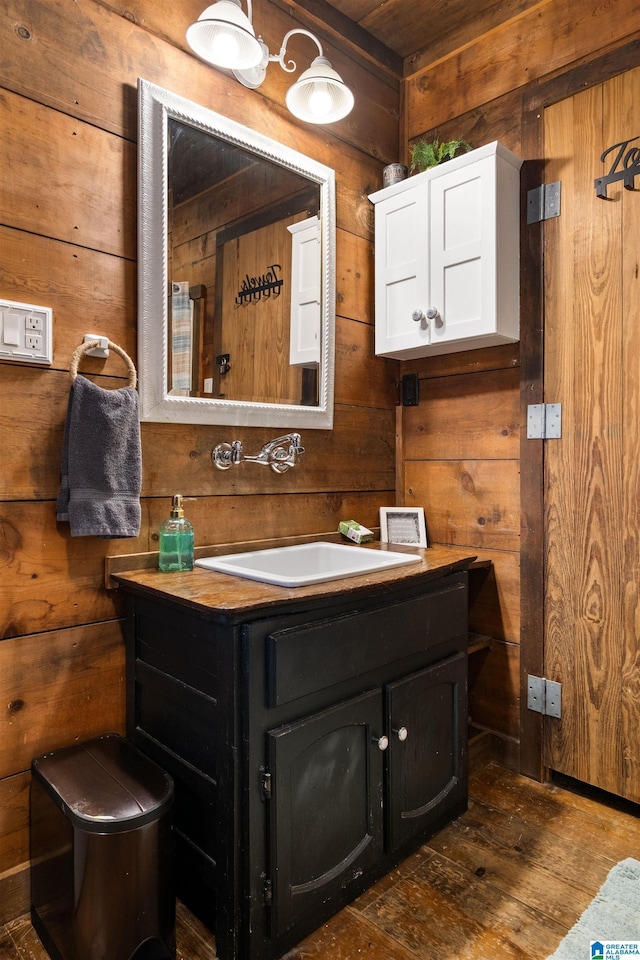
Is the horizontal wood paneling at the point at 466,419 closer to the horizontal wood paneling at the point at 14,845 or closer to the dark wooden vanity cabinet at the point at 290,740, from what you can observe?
the dark wooden vanity cabinet at the point at 290,740

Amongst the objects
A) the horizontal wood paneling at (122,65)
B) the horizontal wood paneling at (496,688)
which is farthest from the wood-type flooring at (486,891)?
the horizontal wood paneling at (122,65)

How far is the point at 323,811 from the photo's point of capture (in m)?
1.27

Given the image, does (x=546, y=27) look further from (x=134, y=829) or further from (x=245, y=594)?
(x=134, y=829)

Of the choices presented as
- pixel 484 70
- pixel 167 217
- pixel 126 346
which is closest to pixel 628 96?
pixel 484 70

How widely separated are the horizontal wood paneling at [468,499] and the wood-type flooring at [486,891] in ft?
2.57

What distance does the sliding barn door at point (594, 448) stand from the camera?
1.65 meters

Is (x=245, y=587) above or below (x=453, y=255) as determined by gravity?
below

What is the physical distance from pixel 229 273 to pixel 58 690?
117 cm

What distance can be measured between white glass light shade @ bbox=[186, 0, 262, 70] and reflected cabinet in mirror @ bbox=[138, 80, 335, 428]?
133mm

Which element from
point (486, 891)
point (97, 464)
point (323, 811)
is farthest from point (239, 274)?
point (486, 891)

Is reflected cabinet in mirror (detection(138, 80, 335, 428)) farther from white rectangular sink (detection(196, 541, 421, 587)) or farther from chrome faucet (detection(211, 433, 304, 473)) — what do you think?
white rectangular sink (detection(196, 541, 421, 587))

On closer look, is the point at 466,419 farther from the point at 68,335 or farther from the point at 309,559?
the point at 68,335

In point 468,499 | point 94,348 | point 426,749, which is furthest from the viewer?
point 468,499

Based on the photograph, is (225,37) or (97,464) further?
(225,37)
